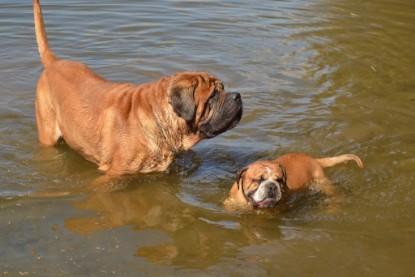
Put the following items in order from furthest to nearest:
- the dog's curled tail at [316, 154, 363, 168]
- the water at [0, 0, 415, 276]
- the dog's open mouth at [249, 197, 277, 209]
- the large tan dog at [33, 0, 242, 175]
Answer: the dog's curled tail at [316, 154, 363, 168] → the large tan dog at [33, 0, 242, 175] → the dog's open mouth at [249, 197, 277, 209] → the water at [0, 0, 415, 276]

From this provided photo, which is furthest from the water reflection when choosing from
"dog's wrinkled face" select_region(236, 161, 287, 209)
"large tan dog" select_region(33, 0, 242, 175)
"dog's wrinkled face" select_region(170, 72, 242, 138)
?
"dog's wrinkled face" select_region(170, 72, 242, 138)

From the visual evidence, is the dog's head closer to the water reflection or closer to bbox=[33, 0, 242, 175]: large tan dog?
the water reflection

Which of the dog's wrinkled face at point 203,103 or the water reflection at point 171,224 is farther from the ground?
the dog's wrinkled face at point 203,103

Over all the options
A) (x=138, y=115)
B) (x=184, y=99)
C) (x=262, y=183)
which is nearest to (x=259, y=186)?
(x=262, y=183)

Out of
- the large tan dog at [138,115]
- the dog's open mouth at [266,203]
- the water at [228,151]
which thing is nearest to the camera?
the water at [228,151]

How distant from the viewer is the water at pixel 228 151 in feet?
16.6

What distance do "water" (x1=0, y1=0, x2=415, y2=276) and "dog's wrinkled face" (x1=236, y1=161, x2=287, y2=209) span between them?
16 centimetres

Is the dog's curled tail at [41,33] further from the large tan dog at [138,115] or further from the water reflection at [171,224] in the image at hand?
the water reflection at [171,224]

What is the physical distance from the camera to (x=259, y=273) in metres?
4.82

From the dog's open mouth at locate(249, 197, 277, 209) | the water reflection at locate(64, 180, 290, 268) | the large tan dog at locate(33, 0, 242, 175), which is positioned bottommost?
the water reflection at locate(64, 180, 290, 268)

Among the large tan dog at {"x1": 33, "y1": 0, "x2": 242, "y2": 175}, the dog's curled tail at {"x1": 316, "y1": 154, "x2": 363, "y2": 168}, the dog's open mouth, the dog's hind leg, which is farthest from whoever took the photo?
the dog's hind leg

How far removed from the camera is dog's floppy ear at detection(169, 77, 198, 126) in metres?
5.97

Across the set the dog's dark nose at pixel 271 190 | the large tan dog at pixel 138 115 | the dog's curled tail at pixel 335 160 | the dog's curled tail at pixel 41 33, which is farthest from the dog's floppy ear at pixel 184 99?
the dog's curled tail at pixel 41 33

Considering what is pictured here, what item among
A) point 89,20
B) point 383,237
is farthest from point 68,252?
point 89,20
